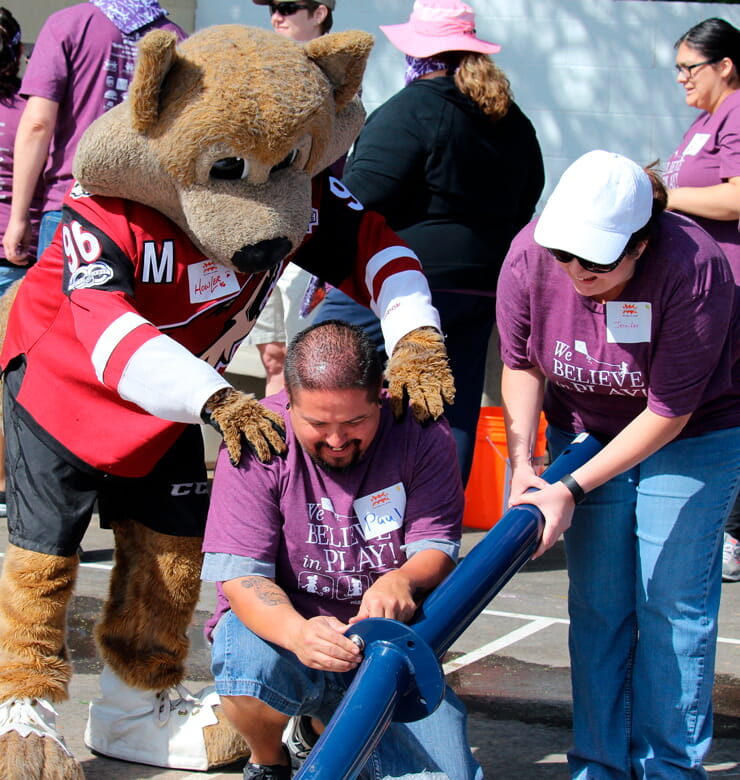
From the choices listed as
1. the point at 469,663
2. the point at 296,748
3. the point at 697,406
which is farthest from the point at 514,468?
the point at 469,663

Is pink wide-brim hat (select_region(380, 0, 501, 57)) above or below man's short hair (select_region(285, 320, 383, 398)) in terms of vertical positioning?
above

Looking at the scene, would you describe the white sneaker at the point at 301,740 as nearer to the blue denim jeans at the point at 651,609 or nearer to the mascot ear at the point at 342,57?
the blue denim jeans at the point at 651,609

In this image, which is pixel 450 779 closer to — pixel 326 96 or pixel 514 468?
pixel 514 468

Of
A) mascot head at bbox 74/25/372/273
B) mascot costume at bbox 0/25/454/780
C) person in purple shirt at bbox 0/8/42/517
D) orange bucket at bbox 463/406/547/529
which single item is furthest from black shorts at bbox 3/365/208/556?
orange bucket at bbox 463/406/547/529

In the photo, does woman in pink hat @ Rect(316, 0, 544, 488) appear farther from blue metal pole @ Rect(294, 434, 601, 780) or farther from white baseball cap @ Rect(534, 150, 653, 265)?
blue metal pole @ Rect(294, 434, 601, 780)

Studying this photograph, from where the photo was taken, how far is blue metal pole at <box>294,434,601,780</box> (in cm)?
194

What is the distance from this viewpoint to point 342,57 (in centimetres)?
288

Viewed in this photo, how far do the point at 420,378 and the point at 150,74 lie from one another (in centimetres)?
92

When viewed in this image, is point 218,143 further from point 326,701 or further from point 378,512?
point 326,701

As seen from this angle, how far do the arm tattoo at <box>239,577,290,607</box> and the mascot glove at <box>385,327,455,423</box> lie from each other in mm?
487

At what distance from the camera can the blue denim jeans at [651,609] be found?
2.73 meters

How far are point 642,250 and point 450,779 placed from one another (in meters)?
1.22

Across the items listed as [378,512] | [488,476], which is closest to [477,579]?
[378,512]

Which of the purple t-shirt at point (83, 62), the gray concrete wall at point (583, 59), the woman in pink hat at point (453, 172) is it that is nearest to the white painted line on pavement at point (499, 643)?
the woman in pink hat at point (453, 172)
